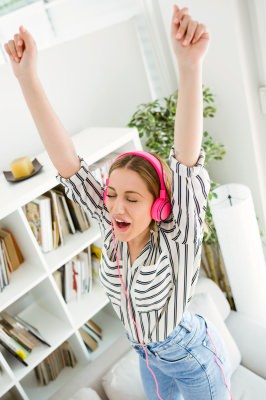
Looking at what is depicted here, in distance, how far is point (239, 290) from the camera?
6.27ft

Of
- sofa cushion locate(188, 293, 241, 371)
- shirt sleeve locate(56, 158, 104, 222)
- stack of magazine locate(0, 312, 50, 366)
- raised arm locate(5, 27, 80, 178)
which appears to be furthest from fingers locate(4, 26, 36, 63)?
sofa cushion locate(188, 293, 241, 371)

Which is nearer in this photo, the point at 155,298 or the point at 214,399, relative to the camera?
the point at 155,298

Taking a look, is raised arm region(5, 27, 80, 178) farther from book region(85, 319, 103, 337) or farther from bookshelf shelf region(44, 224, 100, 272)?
book region(85, 319, 103, 337)

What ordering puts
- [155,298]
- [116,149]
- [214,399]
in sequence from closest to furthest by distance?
[155,298] < [214,399] < [116,149]

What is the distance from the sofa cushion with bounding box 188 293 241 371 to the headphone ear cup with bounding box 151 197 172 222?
837mm

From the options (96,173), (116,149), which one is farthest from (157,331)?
Result: (116,149)

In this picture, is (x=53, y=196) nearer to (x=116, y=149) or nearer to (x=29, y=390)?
(x=116, y=149)

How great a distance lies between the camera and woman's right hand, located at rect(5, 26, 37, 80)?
91 centimetres

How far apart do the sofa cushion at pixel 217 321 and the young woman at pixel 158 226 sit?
0.43 meters

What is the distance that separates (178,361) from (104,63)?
5.04 feet

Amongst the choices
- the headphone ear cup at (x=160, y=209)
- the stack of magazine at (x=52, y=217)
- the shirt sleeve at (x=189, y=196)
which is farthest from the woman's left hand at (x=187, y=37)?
the stack of magazine at (x=52, y=217)

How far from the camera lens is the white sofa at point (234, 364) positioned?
5.00 feet

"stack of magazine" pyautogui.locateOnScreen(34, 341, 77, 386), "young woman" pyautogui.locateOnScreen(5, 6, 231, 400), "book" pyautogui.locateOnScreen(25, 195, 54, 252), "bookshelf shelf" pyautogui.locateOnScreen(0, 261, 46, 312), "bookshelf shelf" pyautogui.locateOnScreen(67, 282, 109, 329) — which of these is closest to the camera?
"young woman" pyautogui.locateOnScreen(5, 6, 231, 400)

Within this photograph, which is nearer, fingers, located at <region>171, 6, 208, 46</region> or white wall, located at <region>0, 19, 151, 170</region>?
fingers, located at <region>171, 6, 208, 46</region>
